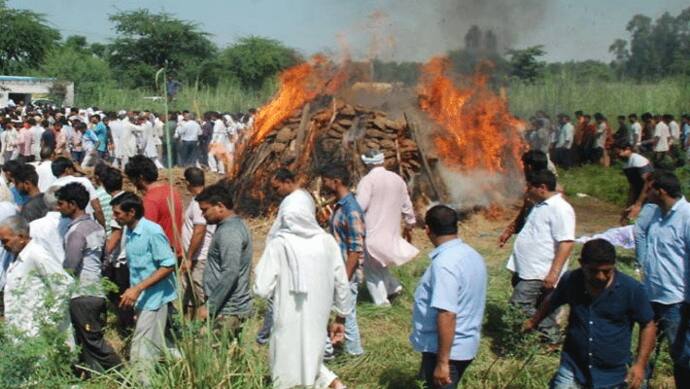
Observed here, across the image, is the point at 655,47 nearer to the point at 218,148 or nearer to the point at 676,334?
the point at 218,148

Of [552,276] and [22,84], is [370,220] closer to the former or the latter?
[552,276]

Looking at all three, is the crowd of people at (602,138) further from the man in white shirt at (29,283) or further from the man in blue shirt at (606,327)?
the man in white shirt at (29,283)

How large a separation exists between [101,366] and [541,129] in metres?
16.7

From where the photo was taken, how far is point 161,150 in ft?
75.0

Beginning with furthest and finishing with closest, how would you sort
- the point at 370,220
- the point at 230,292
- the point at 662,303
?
1. the point at 370,220
2. the point at 230,292
3. the point at 662,303

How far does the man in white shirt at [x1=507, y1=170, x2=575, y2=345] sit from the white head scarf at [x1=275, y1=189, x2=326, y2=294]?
197 cm

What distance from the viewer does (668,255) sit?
17.3 feet

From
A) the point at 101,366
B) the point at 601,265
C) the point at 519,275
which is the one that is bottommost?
the point at 101,366

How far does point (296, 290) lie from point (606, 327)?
74.5 inches

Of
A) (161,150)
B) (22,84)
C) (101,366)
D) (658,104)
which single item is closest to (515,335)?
(101,366)

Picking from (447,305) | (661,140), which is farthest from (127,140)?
(447,305)

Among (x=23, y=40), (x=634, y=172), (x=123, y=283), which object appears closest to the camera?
(x=123, y=283)

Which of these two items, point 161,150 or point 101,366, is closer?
point 101,366

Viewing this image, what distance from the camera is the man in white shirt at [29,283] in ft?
16.3
